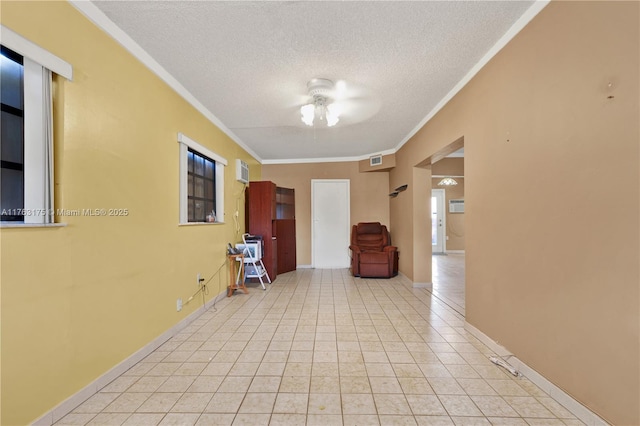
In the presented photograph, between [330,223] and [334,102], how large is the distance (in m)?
3.37

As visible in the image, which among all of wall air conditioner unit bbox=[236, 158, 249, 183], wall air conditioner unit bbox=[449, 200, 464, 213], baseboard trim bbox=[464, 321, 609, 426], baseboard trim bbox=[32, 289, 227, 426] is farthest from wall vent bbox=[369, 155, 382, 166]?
baseboard trim bbox=[32, 289, 227, 426]

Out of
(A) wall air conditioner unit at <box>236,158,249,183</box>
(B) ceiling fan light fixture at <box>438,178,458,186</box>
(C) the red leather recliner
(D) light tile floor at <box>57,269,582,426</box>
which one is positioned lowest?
(D) light tile floor at <box>57,269,582,426</box>

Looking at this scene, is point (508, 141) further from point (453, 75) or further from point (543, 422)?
point (543, 422)

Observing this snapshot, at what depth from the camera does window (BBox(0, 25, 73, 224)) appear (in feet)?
4.45

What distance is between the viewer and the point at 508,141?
199 cm

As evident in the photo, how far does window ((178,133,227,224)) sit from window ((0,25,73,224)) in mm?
1245

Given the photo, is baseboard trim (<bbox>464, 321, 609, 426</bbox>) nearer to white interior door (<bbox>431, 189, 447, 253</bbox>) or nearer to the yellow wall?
the yellow wall

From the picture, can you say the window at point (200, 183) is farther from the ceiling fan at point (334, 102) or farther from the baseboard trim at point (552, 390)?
the baseboard trim at point (552, 390)

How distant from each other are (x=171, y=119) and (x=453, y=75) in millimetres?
2809

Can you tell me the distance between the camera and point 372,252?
5.05 metres

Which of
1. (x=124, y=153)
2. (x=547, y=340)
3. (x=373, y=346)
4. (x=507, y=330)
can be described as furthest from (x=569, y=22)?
(x=124, y=153)

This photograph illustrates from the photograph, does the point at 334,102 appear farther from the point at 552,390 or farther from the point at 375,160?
the point at 552,390

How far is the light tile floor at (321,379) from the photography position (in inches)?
59.1

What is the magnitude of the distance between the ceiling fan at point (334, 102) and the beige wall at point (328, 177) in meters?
2.58
